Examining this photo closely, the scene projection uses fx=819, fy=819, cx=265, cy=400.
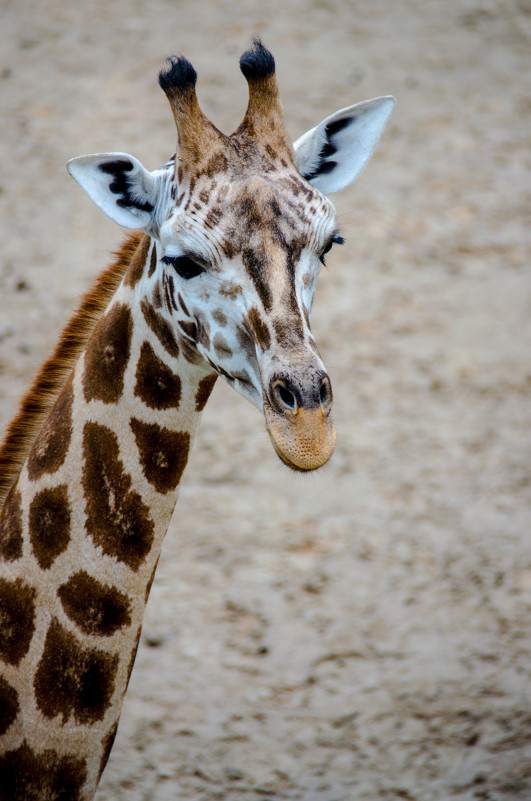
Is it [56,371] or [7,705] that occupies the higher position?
[56,371]

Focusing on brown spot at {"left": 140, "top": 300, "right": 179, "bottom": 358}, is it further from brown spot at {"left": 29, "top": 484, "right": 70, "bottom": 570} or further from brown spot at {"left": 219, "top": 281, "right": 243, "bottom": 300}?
brown spot at {"left": 29, "top": 484, "right": 70, "bottom": 570}

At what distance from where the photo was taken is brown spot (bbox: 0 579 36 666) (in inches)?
130

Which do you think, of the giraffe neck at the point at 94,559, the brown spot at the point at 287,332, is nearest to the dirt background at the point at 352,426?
the giraffe neck at the point at 94,559

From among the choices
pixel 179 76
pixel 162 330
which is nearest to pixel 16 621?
pixel 162 330

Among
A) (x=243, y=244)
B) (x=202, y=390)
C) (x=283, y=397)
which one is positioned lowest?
(x=202, y=390)

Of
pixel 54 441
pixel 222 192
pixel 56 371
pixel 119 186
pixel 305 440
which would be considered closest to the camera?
pixel 305 440

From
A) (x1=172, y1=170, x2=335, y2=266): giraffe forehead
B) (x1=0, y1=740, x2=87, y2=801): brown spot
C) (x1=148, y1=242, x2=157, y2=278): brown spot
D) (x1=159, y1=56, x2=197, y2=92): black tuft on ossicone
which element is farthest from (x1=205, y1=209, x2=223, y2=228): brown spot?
(x1=0, y1=740, x2=87, y2=801): brown spot

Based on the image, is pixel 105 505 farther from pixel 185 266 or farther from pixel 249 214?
pixel 249 214

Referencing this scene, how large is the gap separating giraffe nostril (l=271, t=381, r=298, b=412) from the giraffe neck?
60 cm

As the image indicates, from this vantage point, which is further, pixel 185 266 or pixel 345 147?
pixel 345 147

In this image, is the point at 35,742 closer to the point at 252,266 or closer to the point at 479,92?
the point at 252,266

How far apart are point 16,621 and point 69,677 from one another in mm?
314

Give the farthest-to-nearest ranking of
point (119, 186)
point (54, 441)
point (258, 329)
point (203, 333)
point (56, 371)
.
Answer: point (56, 371), point (54, 441), point (119, 186), point (203, 333), point (258, 329)

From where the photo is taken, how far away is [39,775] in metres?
3.30
